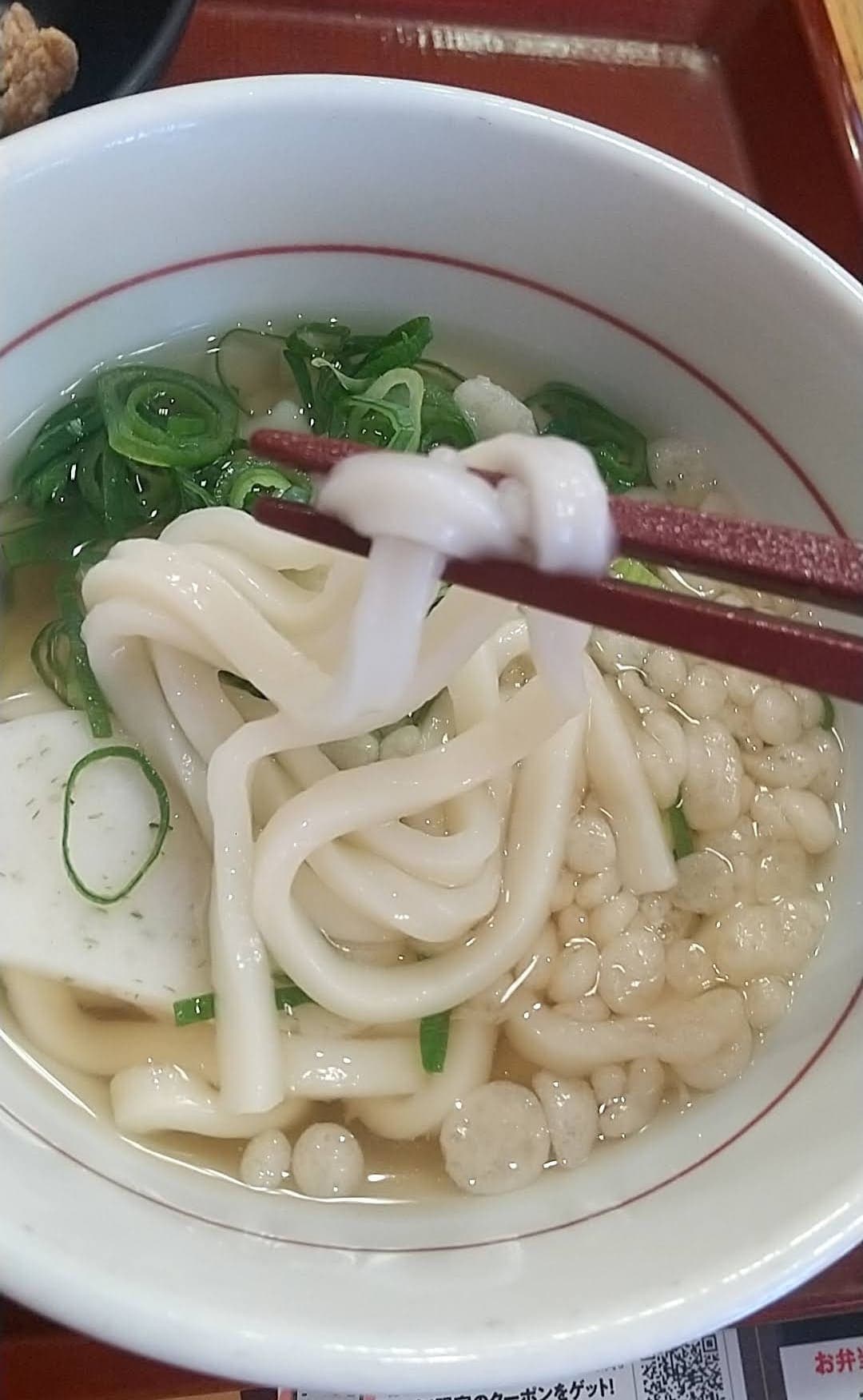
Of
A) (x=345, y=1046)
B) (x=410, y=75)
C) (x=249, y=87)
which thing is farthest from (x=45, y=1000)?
(x=410, y=75)

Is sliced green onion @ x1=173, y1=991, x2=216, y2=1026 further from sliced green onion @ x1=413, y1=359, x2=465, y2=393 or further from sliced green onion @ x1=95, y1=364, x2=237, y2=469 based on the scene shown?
sliced green onion @ x1=413, y1=359, x2=465, y2=393

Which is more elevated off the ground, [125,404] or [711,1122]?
[125,404]

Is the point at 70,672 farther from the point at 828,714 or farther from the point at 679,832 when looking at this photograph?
the point at 828,714

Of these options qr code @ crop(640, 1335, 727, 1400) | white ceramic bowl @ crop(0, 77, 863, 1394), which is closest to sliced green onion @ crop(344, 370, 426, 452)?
white ceramic bowl @ crop(0, 77, 863, 1394)

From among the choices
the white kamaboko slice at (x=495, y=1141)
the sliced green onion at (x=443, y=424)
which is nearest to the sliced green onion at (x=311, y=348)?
the sliced green onion at (x=443, y=424)

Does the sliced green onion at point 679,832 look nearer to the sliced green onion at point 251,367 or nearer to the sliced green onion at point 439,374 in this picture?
the sliced green onion at point 439,374

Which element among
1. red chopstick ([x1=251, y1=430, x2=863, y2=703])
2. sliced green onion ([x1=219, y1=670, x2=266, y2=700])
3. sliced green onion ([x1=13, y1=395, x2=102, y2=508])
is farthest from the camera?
sliced green onion ([x1=13, y1=395, x2=102, y2=508])

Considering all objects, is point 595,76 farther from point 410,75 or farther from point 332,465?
point 332,465
